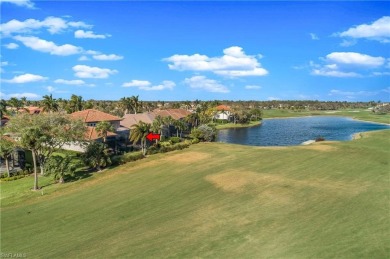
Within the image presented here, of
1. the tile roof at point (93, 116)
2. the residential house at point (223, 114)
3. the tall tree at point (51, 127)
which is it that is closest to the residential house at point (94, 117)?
the tile roof at point (93, 116)

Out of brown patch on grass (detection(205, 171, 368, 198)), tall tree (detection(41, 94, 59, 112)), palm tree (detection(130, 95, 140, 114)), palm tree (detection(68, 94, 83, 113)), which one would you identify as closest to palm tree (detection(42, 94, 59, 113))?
tall tree (detection(41, 94, 59, 112))

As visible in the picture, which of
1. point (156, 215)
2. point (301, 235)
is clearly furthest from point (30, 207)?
point (301, 235)

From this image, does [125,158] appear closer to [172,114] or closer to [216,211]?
[216,211]

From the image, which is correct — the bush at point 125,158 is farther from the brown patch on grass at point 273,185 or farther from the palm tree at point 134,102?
the palm tree at point 134,102

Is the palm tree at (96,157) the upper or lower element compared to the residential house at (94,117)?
lower

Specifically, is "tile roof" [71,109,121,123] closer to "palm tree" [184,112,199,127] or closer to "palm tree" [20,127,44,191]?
"palm tree" [20,127,44,191]

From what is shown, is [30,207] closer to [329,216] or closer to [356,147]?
[329,216]
